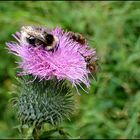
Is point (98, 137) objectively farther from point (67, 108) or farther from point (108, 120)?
point (67, 108)

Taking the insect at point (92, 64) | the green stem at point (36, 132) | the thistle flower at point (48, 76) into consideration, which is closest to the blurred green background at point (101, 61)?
the insect at point (92, 64)

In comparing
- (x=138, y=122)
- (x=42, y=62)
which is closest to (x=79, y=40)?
(x=42, y=62)

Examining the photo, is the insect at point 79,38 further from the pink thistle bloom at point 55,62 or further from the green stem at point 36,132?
the green stem at point 36,132

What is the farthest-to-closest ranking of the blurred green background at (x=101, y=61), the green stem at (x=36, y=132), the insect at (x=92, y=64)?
the blurred green background at (x=101, y=61)
the insect at (x=92, y=64)
the green stem at (x=36, y=132)

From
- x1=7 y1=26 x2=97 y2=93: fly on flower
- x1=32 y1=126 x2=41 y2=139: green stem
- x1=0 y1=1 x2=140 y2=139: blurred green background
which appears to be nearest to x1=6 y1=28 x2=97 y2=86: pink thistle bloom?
x1=7 y1=26 x2=97 y2=93: fly on flower

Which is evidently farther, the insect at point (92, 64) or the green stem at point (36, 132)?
the insect at point (92, 64)

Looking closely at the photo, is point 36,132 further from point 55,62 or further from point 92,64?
point 92,64
